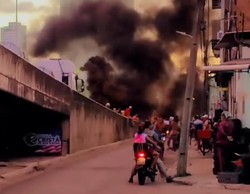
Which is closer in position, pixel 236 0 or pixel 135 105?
pixel 236 0

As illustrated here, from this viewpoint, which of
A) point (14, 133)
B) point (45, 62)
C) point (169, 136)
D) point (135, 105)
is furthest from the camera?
point (135, 105)

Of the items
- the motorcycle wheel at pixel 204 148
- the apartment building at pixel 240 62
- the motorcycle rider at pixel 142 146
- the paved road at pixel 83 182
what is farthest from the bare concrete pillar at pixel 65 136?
the motorcycle rider at pixel 142 146

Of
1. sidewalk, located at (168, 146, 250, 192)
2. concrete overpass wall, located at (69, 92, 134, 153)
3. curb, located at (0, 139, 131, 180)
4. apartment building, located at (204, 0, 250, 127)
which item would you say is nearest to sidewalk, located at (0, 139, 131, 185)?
curb, located at (0, 139, 131, 180)

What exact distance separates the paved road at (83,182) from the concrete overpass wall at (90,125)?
5408 mm

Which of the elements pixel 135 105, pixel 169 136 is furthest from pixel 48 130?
pixel 135 105

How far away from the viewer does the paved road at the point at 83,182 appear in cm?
1405

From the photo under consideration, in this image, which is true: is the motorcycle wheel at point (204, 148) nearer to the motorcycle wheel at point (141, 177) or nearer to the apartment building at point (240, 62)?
the apartment building at point (240, 62)

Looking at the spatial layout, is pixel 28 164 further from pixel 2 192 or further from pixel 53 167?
pixel 2 192

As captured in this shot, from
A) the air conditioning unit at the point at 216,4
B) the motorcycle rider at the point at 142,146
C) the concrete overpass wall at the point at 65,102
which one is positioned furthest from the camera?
the air conditioning unit at the point at 216,4

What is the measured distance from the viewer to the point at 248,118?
1716cm

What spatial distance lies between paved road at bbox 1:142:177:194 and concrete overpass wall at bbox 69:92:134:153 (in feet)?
17.7

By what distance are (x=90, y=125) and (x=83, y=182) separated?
15298 mm

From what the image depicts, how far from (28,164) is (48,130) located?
5113 millimetres

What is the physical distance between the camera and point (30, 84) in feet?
64.1
